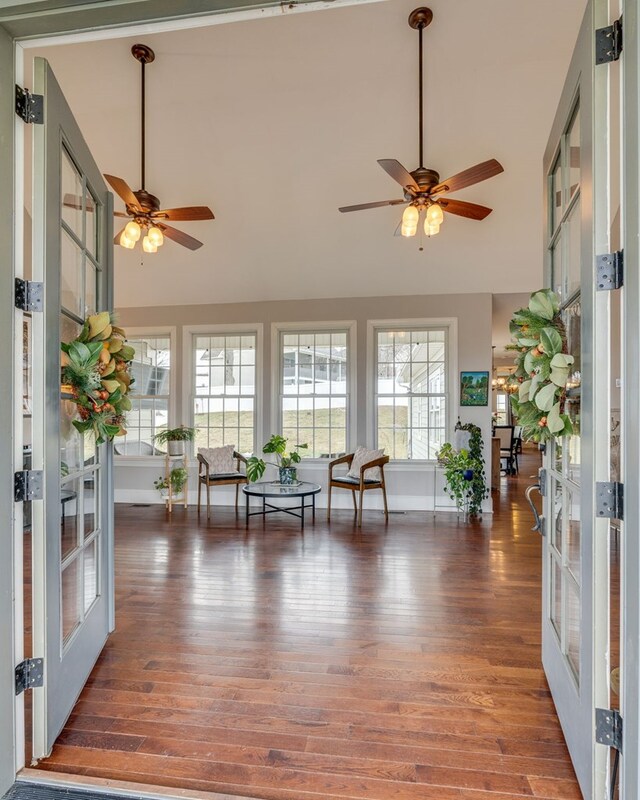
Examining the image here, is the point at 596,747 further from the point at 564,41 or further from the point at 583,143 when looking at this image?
the point at 564,41

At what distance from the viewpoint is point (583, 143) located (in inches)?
60.1

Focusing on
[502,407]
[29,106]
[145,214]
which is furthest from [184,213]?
[502,407]

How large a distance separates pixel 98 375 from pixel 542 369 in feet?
5.91

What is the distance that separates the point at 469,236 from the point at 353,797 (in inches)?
210

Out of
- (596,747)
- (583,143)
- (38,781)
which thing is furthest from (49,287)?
(596,747)

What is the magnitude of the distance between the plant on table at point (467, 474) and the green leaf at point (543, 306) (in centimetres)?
392

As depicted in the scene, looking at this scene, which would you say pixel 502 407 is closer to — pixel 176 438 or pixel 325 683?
pixel 176 438

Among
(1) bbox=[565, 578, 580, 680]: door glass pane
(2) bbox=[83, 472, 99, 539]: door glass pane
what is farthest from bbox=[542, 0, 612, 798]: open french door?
(2) bbox=[83, 472, 99, 539]: door glass pane

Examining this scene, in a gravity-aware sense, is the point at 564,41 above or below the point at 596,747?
above

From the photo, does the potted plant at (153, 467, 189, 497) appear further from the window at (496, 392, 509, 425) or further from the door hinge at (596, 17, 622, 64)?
the window at (496, 392, 509, 425)

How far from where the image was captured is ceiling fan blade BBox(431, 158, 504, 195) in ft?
10.3

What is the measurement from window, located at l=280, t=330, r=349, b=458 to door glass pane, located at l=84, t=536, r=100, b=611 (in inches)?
167

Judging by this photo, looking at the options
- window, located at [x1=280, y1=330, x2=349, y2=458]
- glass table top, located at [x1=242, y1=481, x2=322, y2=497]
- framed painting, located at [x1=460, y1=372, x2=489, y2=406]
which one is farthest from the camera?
window, located at [x1=280, y1=330, x2=349, y2=458]

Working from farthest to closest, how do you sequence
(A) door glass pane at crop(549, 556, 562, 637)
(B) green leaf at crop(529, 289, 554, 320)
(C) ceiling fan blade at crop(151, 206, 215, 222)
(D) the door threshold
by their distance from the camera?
(C) ceiling fan blade at crop(151, 206, 215, 222) → (A) door glass pane at crop(549, 556, 562, 637) → (B) green leaf at crop(529, 289, 554, 320) → (D) the door threshold
